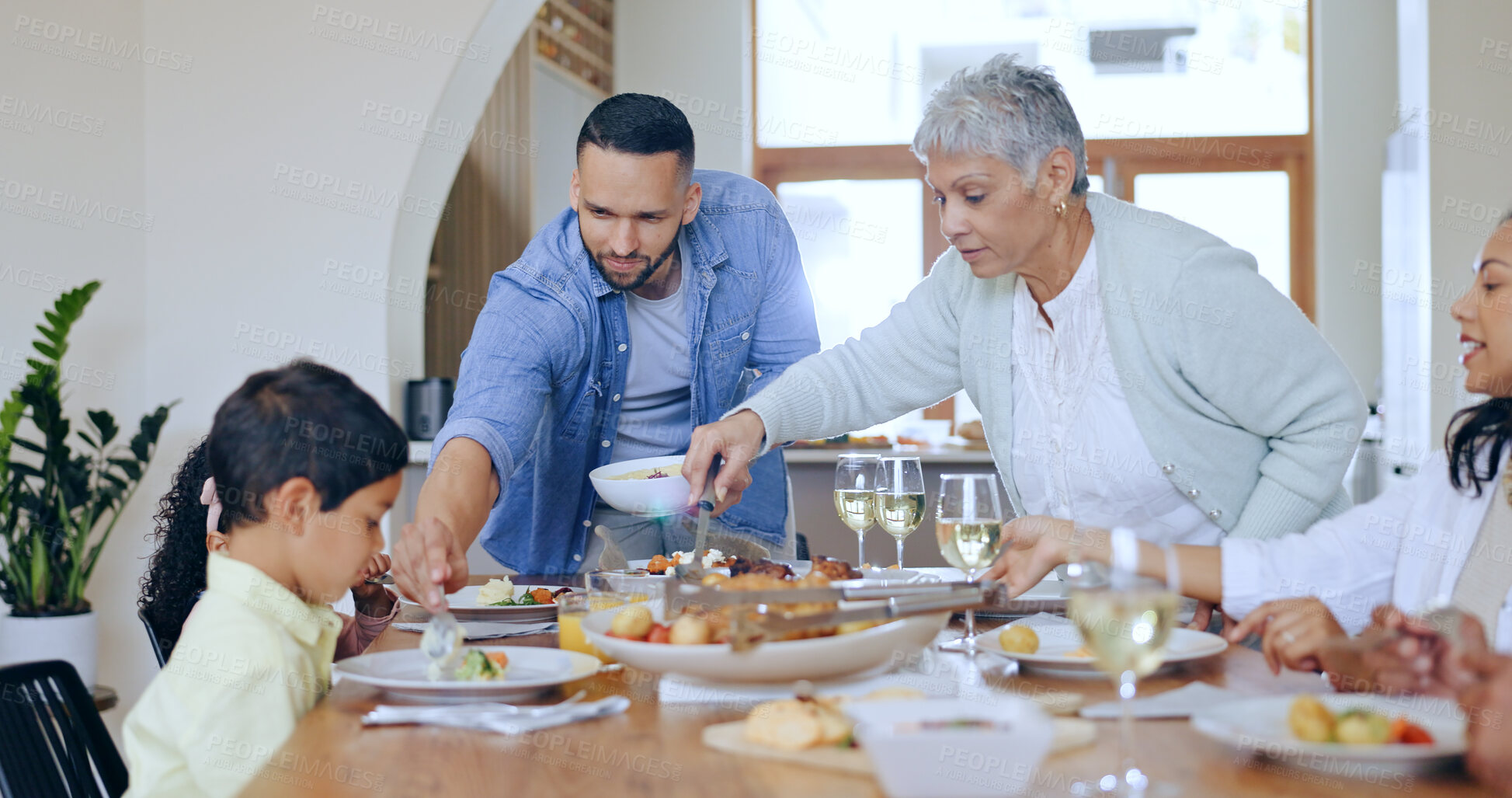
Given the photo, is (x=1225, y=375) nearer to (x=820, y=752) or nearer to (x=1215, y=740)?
(x=1215, y=740)

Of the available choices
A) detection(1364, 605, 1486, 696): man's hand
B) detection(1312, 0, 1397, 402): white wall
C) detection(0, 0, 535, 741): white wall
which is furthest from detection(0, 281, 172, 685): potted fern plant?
detection(1312, 0, 1397, 402): white wall

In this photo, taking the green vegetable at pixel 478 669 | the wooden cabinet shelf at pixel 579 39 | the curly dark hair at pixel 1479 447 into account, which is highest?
the wooden cabinet shelf at pixel 579 39

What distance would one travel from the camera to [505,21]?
3.54 m

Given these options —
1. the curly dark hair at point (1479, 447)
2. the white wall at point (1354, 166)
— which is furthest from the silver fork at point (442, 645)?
the white wall at point (1354, 166)

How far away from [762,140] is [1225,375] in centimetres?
558

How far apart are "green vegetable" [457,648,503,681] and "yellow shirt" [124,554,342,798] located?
14cm

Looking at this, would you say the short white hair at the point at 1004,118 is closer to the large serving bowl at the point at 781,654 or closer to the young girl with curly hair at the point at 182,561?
the large serving bowl at the point at 781,654

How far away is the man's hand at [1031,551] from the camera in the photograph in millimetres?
1333

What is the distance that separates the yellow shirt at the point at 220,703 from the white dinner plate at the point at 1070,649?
664 millimetres

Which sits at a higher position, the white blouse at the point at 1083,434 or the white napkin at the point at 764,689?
the white blouse at the point at 1083,434

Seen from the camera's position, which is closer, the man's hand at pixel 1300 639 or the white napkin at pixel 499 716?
the white napkin at pixel 499 716

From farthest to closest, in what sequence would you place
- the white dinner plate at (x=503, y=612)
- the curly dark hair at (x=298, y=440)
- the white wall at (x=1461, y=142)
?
the white wall at (x=1461, y=142) < the white dinner plate at (x=503, y=612) < the curly dark hair at (x=298, y=440)

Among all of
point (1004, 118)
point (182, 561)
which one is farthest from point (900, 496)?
point (182, 561)

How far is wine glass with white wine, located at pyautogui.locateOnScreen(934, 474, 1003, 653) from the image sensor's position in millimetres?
1291
